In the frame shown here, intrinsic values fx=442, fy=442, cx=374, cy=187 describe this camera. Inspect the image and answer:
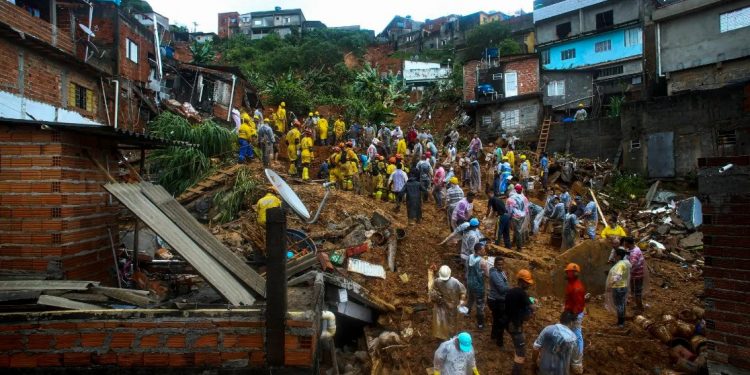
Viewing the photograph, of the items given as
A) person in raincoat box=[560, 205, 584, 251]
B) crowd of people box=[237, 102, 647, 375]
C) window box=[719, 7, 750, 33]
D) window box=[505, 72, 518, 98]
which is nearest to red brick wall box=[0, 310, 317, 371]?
crowd of people box=[237, 102, 647, 375]

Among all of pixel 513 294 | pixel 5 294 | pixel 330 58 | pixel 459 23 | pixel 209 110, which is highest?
pixel 459 23

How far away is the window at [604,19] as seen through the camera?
31.8 m

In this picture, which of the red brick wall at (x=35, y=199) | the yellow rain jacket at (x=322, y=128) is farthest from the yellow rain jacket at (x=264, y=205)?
the yellow rain jacket at (x=322, y=128)

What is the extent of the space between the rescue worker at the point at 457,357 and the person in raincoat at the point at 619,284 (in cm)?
374

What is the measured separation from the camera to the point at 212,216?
1101cm

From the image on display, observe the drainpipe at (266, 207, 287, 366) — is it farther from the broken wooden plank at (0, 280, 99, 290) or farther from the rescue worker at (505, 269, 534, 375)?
the rescue worker at (505, 269, 534, 375)

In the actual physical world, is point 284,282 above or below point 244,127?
below

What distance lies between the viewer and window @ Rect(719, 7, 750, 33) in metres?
18.4

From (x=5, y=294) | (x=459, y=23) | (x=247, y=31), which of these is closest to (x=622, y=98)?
(x=5, y=294)

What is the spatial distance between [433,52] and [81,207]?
48.9 meters

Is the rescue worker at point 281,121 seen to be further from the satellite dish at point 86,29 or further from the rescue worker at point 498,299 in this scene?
the rescue worker at point 498,299

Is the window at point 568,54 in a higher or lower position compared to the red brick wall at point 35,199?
higher

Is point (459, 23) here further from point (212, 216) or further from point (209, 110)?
point (212, 216)

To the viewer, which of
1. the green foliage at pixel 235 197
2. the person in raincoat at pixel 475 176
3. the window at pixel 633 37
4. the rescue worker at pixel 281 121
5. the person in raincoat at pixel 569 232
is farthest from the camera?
the window at pixel 633 37
